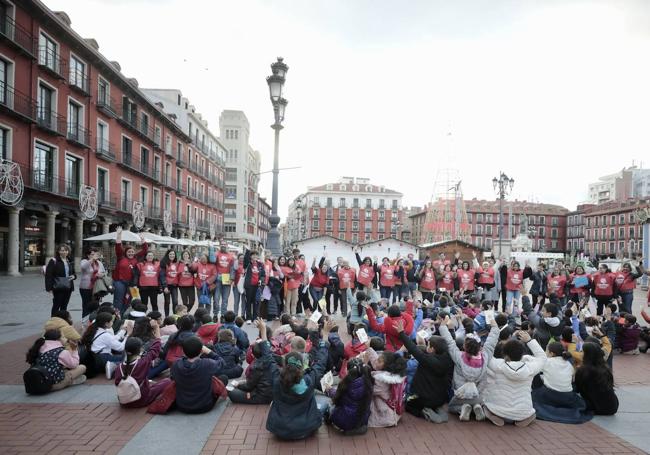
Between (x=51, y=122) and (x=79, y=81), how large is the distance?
15.1ft

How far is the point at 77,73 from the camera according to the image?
2719cm

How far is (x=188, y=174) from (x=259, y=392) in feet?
147

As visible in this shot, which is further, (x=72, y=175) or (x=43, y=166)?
(x=72, y=175)

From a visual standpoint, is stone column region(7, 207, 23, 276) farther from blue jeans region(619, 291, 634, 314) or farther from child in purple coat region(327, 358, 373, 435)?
blue jeans region(619, 291, 634, 314)

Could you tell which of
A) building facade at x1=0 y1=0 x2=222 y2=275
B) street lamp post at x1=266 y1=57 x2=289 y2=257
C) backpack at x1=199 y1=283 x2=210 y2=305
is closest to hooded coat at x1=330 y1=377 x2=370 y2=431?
backpack at x1=199 y1=283 x2=210 y2=305

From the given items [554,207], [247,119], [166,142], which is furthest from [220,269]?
[554,207]

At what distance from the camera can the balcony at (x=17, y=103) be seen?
21047 mm

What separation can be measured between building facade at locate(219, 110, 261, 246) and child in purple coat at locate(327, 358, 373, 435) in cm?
6528

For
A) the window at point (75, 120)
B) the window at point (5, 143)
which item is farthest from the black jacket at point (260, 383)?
the window at point (75, 120)

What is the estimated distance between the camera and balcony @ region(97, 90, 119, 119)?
2902cm

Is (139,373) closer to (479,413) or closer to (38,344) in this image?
(38,344)

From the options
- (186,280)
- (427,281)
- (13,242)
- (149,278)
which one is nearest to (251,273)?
(186,280)

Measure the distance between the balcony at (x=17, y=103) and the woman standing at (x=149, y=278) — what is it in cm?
1586

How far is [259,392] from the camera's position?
18.7 ft
